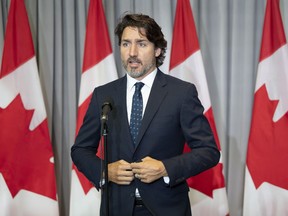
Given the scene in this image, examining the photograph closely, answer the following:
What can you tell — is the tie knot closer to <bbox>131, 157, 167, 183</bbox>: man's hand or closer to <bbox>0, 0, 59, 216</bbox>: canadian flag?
<bbox>131, 157, 167, 183</bbox>: man's hand

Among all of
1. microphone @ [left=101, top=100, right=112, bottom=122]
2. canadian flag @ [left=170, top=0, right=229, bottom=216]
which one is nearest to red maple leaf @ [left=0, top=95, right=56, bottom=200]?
canadian flag @ [left=170, top=0, right=229, bottom=216]

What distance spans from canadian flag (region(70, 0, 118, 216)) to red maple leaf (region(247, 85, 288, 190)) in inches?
44.1

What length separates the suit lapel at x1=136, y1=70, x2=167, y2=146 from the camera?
178cm

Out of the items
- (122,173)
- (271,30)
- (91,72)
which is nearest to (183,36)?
(271,30)

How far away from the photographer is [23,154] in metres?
3.03

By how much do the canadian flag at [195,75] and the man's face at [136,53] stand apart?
46.9 inches

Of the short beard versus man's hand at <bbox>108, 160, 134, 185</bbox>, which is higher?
the short beard

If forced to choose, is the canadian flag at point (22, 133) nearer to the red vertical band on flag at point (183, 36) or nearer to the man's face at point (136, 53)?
the red vertical band on flag at point (183, 36)

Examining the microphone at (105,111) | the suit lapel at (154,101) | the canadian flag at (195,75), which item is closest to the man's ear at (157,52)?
the suit lapel at (154,101)

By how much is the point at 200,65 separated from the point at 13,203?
1.74 metres

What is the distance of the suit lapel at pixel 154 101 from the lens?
1776 mm

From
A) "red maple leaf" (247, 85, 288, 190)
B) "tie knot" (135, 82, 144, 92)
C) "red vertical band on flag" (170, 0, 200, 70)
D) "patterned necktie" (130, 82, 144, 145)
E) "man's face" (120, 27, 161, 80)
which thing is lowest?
"red maple leaf" (247, 85, 288, 190)

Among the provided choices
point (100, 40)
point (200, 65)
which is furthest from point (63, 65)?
point (200, 65)

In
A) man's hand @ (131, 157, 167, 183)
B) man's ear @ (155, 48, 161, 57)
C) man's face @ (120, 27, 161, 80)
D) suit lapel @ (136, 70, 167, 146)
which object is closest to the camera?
man's hand @ (131, 157, 167, 183)
